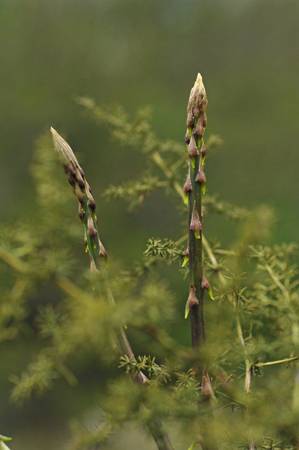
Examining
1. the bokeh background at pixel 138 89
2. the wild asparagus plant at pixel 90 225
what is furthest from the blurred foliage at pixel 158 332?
the bokeh background at pixel 138 89

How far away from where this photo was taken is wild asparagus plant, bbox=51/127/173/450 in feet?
0.84

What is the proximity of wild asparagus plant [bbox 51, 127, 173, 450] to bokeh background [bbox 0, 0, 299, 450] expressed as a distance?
2.77 meters

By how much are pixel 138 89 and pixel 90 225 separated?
3449 millimetres

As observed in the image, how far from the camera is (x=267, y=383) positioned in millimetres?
262

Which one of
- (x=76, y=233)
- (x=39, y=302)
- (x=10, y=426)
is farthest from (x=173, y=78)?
(x=76, y=233)

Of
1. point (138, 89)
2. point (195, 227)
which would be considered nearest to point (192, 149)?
point (195, 227)

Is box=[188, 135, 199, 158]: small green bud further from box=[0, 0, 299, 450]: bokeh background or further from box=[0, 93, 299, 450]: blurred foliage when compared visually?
box=[0, 0, 299, 450]: bokeh background

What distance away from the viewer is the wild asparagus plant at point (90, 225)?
0.84 ft

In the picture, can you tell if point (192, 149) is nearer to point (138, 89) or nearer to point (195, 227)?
point (195, 227)

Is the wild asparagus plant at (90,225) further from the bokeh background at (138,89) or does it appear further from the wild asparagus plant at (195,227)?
the bokeh background at (138,89)

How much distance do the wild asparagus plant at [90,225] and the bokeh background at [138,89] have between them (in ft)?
9.10

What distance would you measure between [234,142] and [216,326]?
10.4 feet

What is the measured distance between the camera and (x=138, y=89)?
3.66 metres

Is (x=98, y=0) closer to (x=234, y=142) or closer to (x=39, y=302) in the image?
(x=234, y=142)
